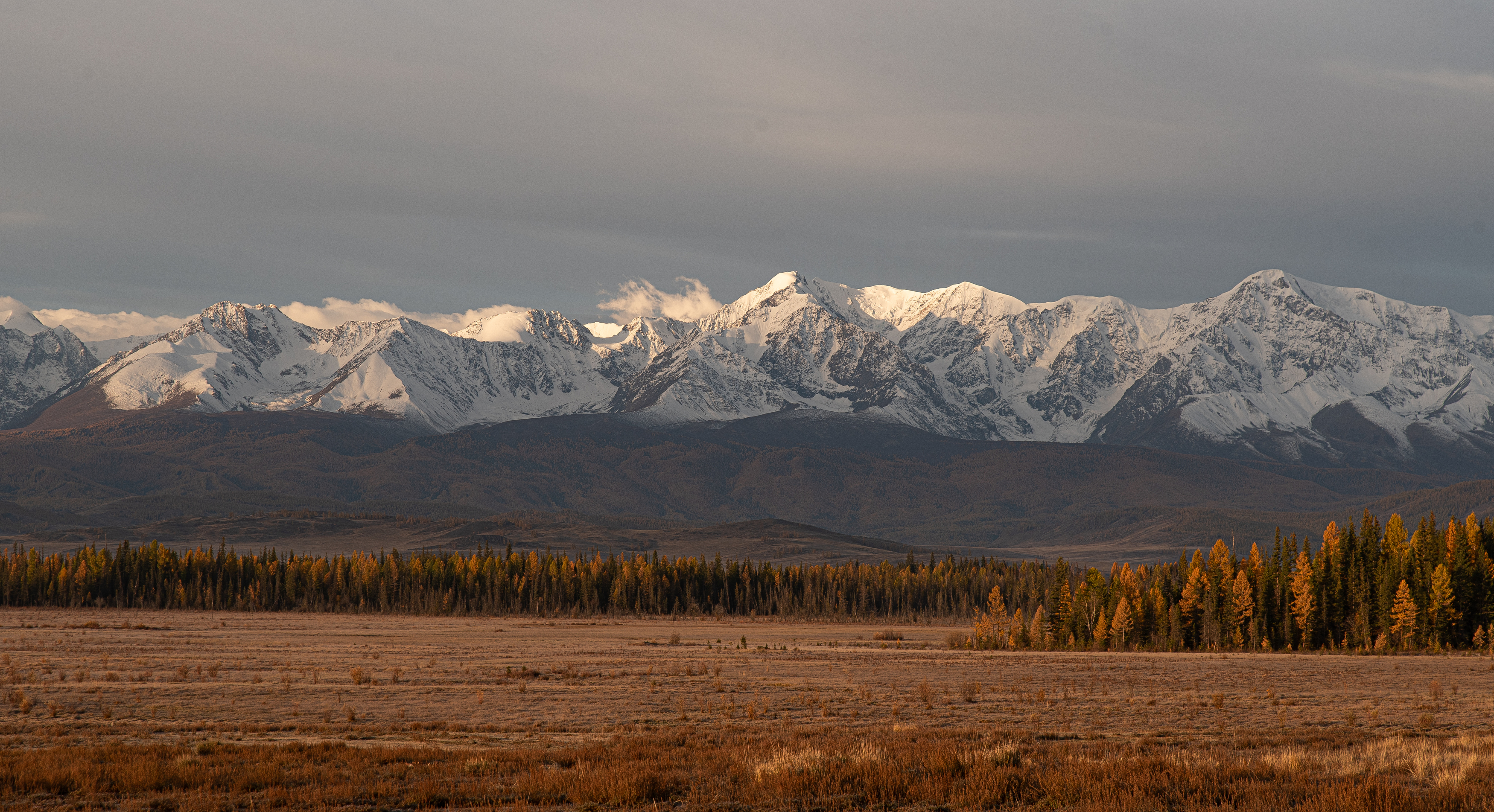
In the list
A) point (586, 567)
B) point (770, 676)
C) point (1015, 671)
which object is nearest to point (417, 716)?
point (770, 676)

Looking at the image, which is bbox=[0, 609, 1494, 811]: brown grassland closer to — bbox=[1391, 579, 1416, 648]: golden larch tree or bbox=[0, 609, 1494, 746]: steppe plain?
bbox=[0, 609, 1494, 746]: steppe plain

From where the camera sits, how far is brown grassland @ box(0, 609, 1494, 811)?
2284 centimetres

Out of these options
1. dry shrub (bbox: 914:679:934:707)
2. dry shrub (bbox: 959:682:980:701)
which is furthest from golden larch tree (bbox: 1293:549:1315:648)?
dry shrub (bbox: 914:679:934:707)

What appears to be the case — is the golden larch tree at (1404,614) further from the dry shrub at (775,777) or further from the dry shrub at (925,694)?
the dry shrub at (775,777)

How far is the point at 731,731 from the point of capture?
33.4 meters

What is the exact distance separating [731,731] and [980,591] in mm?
161740

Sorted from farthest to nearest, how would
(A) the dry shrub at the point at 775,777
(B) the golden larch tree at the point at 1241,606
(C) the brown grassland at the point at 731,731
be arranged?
(B) the golden larch tree at the point at 1241,606, (C) the brown grassland at the point at 731,731, (A) the dry shrub at the point at 775,777

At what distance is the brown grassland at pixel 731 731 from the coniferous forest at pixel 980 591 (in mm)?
17485

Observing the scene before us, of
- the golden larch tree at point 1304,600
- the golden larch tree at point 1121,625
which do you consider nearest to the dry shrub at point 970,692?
the golden larch tree at point 1121,625

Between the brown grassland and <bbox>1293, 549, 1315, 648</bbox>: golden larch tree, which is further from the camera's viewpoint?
<bbox>1293, 549, 1315, 648</bbox>: golden larch tree

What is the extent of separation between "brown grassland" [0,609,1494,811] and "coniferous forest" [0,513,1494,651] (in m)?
17.5

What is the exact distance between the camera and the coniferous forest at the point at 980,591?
88.8 metres

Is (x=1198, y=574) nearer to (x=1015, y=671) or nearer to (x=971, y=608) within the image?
(x=1015, y=671)

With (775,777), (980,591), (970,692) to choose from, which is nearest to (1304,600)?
(970,692)
